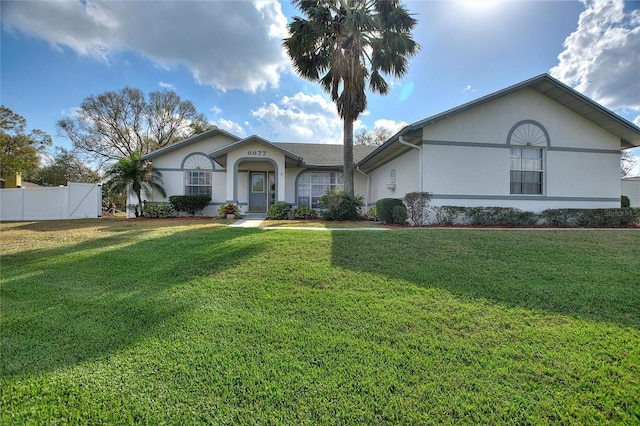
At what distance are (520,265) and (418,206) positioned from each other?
515 cm

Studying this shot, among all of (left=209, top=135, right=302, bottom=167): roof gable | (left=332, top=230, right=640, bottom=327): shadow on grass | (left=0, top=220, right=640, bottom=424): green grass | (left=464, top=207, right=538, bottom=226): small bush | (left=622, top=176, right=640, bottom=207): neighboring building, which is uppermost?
(left=209, top=135, right=302, bottom=167): roof gable

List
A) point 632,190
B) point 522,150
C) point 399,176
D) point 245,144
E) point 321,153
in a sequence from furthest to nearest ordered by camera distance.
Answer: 1. point 632,190
2. point 321,153
3. point 245,144
4. point 399,176
5. point 522,150

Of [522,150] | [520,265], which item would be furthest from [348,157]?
[520,265]

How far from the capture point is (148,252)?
6070 millimetres

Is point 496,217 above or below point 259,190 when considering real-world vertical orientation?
below

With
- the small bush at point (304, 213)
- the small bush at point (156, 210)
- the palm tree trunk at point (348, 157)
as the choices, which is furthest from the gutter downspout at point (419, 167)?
the small bush at point (156, 210)

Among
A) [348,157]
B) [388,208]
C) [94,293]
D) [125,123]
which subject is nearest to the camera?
[94,293]

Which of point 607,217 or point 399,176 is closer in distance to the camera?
point 607,217

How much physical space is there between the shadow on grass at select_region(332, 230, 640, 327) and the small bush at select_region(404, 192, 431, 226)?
8.71 ft

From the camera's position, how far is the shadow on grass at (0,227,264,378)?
2.76 meters

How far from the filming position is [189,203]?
1501 centimetres

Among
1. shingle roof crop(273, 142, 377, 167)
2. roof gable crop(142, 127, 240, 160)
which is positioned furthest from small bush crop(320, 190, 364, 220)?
roof gable crop(142, 127, 240, 160)

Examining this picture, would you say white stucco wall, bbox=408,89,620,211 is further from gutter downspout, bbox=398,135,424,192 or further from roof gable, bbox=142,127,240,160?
roof gable, bbox=142,127,240,160

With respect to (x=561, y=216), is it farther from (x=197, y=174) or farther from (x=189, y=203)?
(x=197, y=174)
